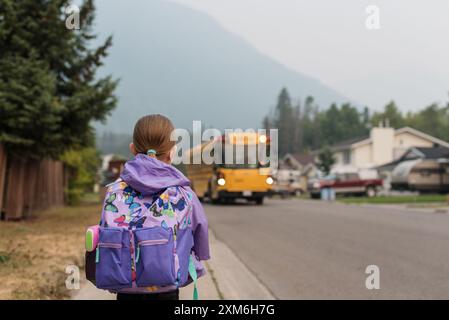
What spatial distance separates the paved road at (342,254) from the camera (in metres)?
6.79

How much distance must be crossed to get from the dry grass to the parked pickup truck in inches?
1122

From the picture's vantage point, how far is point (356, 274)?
308 inches

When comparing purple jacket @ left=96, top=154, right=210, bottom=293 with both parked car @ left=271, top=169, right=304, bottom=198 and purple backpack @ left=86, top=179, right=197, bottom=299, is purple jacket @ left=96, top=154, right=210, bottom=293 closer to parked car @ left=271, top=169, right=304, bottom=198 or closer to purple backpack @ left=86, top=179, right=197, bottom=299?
purple backpack @ left=86, top=179, right=197, bottom=299

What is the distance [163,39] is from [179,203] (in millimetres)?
2142

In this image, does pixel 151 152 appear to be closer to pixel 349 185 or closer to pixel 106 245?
pixel 106 245

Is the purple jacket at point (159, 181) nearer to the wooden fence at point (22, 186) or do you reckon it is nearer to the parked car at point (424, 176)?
the wooden fence at point (22, 186)

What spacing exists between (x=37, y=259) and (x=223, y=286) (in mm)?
2889

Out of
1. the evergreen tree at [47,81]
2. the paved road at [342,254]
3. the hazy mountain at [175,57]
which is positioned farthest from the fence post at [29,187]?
the hazy mountain at [175,57]

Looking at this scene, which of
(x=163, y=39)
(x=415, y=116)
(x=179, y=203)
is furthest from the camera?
(x=415, y=116)

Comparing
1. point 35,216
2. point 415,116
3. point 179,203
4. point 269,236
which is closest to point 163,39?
point 179,203

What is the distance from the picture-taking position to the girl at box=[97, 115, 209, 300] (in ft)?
8.50

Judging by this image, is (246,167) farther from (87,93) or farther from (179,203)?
(179,203)

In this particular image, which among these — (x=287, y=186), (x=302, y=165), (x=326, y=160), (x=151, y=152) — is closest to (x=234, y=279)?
(x=151, y=152)

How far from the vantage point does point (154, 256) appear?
252 centimetres
